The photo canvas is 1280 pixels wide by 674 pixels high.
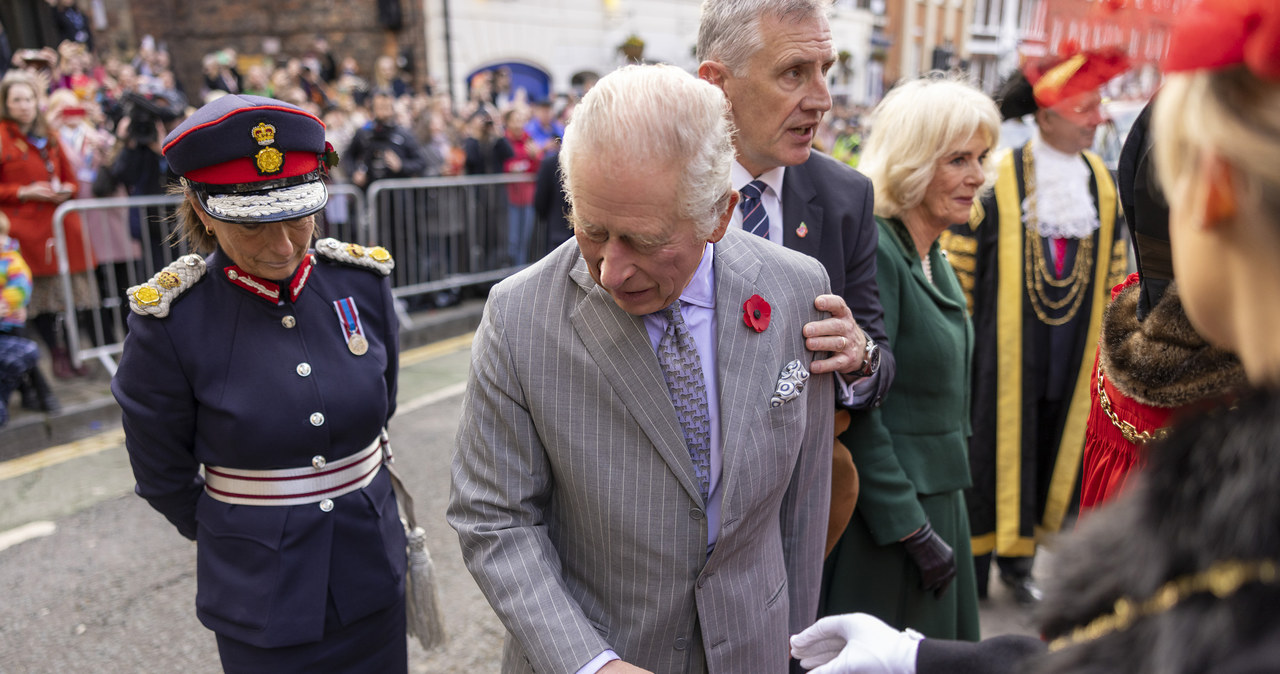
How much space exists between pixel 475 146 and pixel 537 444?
794 centimetres

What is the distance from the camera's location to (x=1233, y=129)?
2.36ft

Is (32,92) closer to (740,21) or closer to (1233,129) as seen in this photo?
(740,21)

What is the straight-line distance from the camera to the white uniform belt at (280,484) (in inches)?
83.7

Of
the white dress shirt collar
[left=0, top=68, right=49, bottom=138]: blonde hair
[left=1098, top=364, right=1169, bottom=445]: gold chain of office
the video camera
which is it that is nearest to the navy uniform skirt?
the white dress shirt collar

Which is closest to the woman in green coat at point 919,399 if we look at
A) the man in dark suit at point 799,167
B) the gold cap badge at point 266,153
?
the man in dark suit at point 799,167

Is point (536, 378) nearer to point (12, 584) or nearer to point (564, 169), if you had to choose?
point (564, 169)

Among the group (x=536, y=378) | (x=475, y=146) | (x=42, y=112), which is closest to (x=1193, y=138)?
(x=536, y=378)

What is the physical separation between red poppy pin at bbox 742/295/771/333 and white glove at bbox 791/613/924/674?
1.79 ft

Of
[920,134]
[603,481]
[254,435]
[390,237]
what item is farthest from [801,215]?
[390,237]

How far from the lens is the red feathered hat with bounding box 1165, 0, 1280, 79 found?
0.68m

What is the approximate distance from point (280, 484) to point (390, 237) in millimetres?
5969

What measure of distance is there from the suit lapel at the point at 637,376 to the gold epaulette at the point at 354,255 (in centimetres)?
102

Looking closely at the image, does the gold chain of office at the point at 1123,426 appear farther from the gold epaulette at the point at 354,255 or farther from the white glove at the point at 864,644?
the gold epaulette at the point at 354,255

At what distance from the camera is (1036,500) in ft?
12.5
